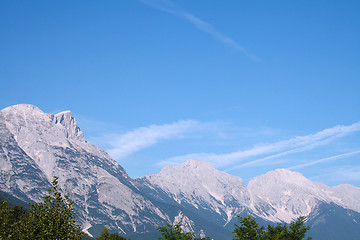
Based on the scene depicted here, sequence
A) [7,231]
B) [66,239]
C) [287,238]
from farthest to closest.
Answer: [287,238]
[7,231]
[66,239]

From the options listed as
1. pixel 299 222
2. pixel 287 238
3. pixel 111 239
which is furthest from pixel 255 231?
pixel 111 239

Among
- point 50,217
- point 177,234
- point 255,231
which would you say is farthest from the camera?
point 255,231

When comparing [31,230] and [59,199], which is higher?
[59,199]

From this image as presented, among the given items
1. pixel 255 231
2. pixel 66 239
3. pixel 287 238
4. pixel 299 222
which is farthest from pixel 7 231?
pixel 299 222

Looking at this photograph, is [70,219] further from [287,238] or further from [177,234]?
[287,238]

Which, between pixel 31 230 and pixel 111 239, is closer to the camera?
pixel 31 230

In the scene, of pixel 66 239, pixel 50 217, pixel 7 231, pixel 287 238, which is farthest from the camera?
pixel 287 238

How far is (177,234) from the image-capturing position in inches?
3199

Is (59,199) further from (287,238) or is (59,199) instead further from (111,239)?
(111,239)

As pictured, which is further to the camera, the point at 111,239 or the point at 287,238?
the point at 111,239

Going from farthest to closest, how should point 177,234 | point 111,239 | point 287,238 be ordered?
point 111,239 → point 287,238 → point 177,234

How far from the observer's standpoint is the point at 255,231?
304 ft

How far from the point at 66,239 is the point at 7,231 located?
23087 millimetres

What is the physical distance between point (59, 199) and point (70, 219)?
3150 mm
